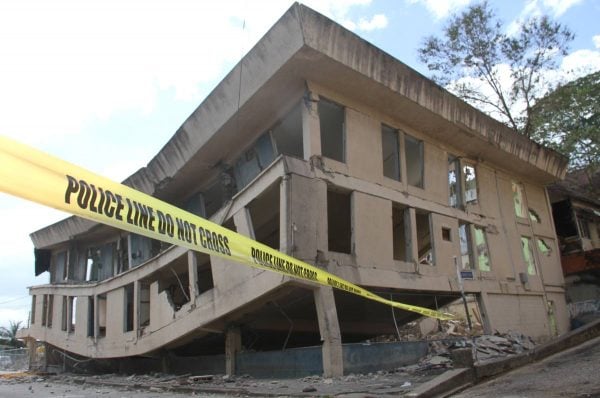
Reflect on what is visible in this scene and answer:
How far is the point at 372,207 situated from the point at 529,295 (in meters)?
8.29

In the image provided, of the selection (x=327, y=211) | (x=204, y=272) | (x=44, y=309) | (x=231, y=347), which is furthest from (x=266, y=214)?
(x=44, y=309)

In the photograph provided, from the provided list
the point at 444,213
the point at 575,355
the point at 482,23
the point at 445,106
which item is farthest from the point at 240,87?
the point at 482,23

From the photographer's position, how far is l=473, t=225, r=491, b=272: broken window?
1548cm

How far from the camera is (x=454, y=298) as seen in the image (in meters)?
15.1

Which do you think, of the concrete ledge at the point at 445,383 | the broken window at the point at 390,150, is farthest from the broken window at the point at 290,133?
the concrete ledge at the point at 445,383

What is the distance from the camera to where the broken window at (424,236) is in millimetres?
14906

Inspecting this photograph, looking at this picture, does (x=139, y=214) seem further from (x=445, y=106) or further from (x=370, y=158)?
(x=445, y=106)

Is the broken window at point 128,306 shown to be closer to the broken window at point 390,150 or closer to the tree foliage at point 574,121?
the broken window at point 390,150

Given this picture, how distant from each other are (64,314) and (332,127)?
591 inches

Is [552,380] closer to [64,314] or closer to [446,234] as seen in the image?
[446,234]

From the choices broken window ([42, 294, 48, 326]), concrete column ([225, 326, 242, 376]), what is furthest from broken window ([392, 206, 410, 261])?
broken window ([42, 294, 48, 326])

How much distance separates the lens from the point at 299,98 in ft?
37.9

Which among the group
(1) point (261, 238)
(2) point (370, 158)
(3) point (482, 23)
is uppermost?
(3) point (482, 23)

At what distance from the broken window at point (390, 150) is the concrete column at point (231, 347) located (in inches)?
236
